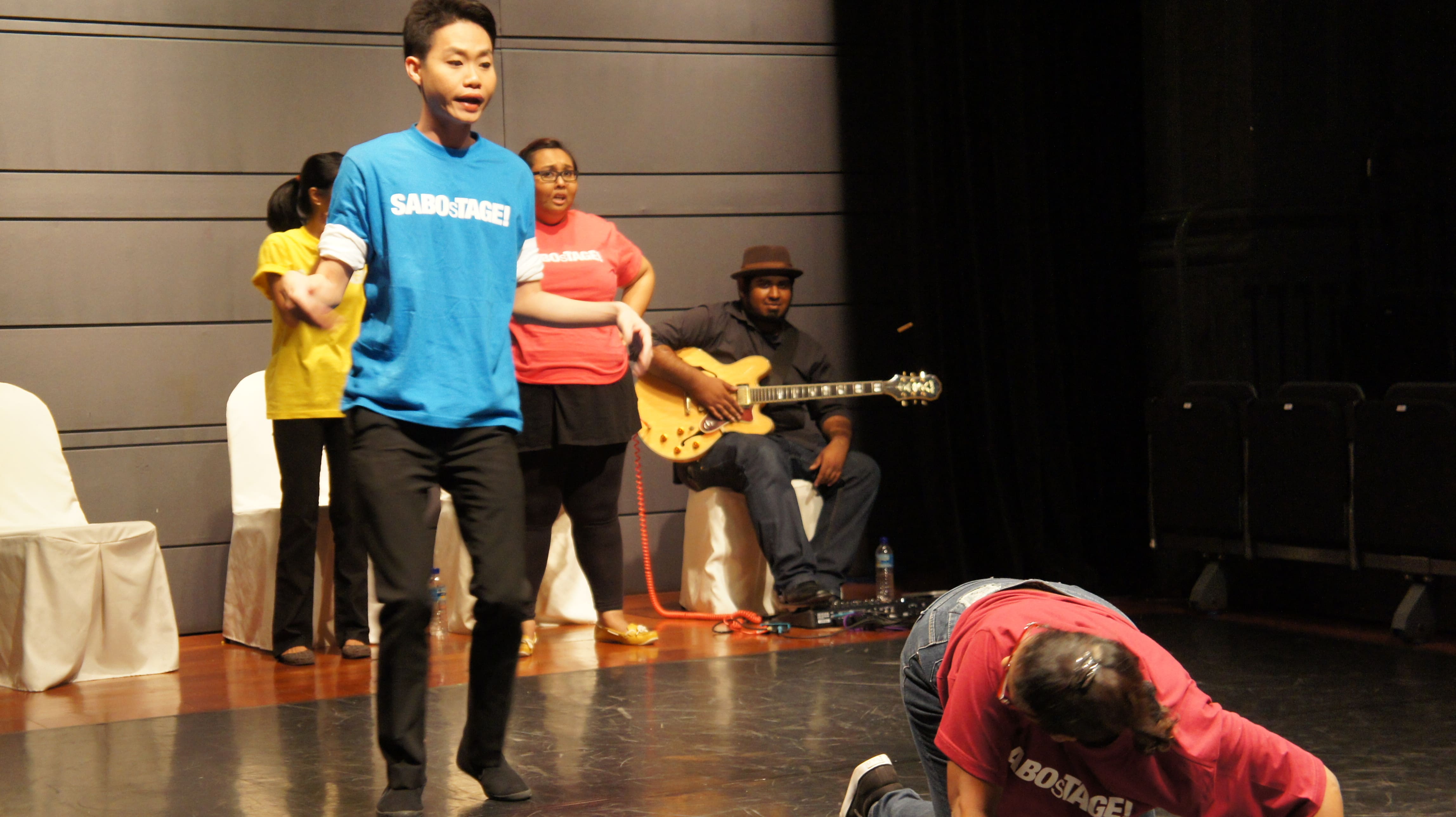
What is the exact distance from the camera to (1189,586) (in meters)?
4.97

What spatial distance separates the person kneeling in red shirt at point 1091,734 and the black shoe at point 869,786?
0.55 meters

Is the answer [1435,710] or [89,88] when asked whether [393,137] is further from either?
[89,88]

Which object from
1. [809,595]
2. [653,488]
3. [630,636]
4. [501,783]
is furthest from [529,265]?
[653,488]

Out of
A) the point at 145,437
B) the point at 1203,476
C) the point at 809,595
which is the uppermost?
the point at 145,437

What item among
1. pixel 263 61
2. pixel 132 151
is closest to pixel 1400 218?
pixel 263 61

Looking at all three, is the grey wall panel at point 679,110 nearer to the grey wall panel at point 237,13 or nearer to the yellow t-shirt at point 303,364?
the grey wall panel at point 237,13

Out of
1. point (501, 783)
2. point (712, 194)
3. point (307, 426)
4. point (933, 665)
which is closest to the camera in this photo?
point (933, 665)

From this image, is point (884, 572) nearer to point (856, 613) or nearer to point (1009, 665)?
point (856, 613)

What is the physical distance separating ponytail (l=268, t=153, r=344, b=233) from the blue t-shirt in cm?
156

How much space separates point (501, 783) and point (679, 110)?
11.7 feet

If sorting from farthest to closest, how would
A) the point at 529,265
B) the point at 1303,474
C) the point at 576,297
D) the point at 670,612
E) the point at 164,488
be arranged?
the point at 164,488
the point at 670,612
the point at 1303,474
the point at 576,297
the point at 529,265

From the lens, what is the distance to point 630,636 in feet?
13.7

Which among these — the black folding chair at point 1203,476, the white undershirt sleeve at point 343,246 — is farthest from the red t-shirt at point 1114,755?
the black folding chair at point 1203,476

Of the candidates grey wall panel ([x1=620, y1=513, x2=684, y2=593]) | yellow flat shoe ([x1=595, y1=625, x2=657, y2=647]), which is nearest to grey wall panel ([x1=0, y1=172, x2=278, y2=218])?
grey wall panel ([x1=620, y1=513, x2=684, y2=593])
